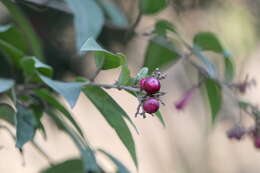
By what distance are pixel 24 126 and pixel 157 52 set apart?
1.27 ft

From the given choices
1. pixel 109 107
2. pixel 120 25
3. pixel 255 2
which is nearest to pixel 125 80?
pixel 109 107

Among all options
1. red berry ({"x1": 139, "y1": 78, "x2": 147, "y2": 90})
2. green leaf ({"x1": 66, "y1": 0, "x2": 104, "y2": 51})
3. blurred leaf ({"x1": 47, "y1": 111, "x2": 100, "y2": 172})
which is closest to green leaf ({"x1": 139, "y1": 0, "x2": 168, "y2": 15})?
green leaf ({"x1": 66, "y1": 0, "x2": 104, "y2": 51})

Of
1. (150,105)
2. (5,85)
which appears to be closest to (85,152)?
(5,85)

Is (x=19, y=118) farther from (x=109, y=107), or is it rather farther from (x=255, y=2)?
(x=255, y=2)

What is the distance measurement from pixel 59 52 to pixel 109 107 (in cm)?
93

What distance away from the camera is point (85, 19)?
0.99 metres

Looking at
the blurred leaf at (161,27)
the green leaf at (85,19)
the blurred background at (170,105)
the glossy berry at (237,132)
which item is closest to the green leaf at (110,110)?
the green leaf at (85,19)

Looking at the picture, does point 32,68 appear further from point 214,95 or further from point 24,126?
point 214,95

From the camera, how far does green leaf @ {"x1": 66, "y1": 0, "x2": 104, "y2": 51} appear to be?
964mm

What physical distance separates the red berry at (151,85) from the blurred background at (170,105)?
82cm

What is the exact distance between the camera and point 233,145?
2.66 m

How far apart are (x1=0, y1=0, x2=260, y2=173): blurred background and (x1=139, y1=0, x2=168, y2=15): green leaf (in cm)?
40

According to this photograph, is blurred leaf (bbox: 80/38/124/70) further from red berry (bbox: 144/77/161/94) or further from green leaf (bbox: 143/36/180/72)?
green leaf (bbox: 143/36/180/72)

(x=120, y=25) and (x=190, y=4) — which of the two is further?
(x=190, y=4)
